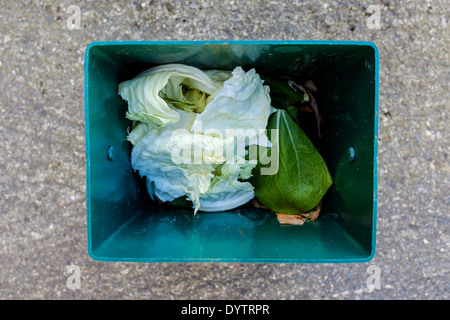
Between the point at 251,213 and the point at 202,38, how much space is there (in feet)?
2.17

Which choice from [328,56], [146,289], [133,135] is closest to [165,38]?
[133,135]

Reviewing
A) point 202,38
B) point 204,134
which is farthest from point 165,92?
point 202,38

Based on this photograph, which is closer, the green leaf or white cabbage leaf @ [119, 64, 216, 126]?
white cabbage leaf @ [119, 64, 216, 126]

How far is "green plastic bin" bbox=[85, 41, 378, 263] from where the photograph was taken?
0.94 metres

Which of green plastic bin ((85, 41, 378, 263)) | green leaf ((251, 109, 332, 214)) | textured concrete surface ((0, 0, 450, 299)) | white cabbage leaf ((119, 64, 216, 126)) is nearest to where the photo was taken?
green plastic bin ((85, 41, 378, 263))

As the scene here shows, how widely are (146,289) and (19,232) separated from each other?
545 millimetres

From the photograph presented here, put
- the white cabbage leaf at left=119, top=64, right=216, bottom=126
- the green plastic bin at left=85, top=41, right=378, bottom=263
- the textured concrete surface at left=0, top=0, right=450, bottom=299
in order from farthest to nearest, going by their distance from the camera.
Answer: the textured concrete surface at left=0, top=0, right=450, bottom=299, the white cabbage leaf at left=119, top=64, right=216, bottom=126, the green plastic bin at left=85, top=41, right=378, bottom=263

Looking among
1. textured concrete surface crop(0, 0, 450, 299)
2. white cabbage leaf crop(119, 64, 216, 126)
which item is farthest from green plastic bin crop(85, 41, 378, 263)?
textured concrete surface crop(0, 0, 450, 299)

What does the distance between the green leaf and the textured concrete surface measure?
39 centimetres

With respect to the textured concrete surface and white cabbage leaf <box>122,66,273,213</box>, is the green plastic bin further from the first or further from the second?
the textured concrete surface

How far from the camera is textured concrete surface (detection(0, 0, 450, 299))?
1.42 metres

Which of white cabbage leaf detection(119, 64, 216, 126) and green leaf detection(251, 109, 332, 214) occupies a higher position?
white cabbage leaf detection(119, 64, 216, 126)

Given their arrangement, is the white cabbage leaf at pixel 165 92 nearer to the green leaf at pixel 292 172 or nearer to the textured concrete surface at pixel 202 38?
the green leaf at pixel 292 172
